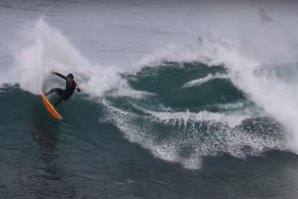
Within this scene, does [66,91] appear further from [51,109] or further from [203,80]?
[203,80]

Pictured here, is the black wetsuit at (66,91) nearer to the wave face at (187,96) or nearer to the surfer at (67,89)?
the surfer at (67,89)

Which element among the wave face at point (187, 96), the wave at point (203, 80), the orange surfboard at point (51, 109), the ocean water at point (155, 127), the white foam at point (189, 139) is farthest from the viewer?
the wave at point (203, 80)

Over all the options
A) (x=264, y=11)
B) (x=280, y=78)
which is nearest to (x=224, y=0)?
(x=264, y=11)

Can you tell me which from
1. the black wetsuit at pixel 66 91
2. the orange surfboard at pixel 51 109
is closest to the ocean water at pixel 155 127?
the orange surfboard at pixel 51 109

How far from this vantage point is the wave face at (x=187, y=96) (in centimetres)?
1930

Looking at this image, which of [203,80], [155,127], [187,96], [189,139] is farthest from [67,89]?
[203,80]

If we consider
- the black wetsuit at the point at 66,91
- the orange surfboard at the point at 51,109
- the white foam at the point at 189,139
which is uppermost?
the black wetsuit at the point at 66,91

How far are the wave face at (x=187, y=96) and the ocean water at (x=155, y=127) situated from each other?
46 millimetres

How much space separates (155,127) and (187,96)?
10.1 ft

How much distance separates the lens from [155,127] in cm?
1995

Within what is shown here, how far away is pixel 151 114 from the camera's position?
20.8m

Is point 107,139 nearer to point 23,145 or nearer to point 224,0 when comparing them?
point 23,145

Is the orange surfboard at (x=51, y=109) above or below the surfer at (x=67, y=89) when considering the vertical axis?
below

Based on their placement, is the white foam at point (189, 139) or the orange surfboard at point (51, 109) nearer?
the white foam at point (189, 139)
